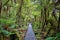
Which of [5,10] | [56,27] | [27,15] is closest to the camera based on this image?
[56,27]

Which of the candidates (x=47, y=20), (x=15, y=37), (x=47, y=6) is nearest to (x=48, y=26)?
(x=47, y=20)

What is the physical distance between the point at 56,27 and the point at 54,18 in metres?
0.73

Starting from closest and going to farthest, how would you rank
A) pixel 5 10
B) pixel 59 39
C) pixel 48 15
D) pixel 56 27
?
pixel 59 39 < pixel 56 27 < pixel 48 15 < pixel 5 10

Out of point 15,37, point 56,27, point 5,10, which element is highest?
point 5,10

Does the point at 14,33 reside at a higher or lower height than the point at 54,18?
lower

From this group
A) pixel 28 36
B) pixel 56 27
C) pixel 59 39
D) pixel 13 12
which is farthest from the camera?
pixel 13 12

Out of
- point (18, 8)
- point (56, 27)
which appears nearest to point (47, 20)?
point (56, 27)

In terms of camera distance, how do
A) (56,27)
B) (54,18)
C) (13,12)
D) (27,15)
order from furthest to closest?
(27,15) → (13,12) → (54,18) → (56,27)

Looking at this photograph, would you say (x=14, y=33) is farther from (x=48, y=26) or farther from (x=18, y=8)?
(x=18, y=8)

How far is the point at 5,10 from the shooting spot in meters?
11.0

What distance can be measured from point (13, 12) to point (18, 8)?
4.40ft

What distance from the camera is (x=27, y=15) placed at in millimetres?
14078

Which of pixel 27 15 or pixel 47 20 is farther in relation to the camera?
pixel 27 15

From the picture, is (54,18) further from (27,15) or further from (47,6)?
(27,15)
